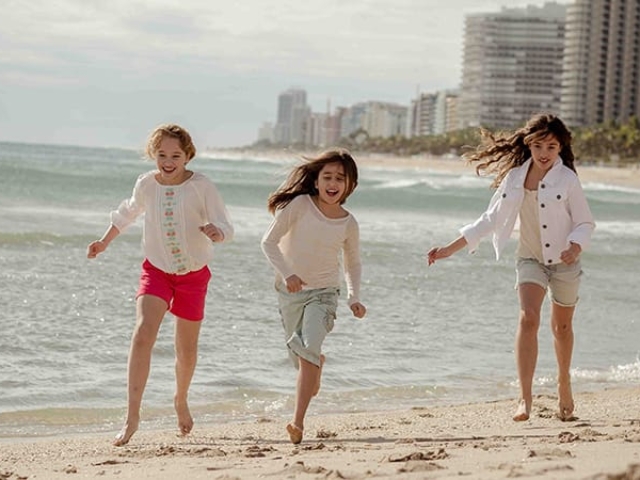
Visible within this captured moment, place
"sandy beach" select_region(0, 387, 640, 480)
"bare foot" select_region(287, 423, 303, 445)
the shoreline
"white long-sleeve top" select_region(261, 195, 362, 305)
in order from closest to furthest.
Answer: "sandy beach" select_region(0, 387, 640, 480) → "bare foot" select_region(287, 423, 303, 445) → "white long-sleeve top" select_region(261, 195, 362, 305) → the shoreline

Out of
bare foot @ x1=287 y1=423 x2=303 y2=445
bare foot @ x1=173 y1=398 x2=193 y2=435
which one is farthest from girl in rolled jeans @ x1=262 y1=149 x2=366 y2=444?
bare foot @ x1=173 y1=398 x2=193 y2=435

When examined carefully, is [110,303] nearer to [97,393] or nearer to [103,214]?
[97,393]

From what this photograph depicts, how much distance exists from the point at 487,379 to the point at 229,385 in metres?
1.84

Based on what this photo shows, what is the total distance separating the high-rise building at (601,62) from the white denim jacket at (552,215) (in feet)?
529

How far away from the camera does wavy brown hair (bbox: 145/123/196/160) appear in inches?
234

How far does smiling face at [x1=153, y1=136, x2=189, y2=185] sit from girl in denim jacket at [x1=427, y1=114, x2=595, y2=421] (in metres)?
1.27

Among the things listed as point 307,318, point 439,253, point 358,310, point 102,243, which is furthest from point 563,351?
point 102,243

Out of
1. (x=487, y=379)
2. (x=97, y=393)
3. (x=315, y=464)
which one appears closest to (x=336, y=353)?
(x=487, y=379)

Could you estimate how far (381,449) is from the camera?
17.4ft

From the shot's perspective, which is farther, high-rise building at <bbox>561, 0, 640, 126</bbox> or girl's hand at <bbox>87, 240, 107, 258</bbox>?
high-rise building at <bbox>561, 0, 640, 126</bbox>

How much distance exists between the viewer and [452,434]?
236 inches

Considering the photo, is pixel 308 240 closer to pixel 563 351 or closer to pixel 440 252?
pixel 440 252

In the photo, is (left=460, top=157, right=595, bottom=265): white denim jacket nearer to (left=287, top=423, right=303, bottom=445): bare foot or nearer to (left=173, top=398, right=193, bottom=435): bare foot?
(left=287, top=423, right=303, bottom=445): bare foot

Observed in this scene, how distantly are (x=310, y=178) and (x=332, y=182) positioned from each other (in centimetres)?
13
